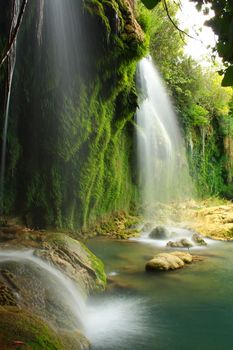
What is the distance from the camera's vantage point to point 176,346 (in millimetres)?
Result: 4031

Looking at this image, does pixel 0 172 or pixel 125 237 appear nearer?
pixel 0 172

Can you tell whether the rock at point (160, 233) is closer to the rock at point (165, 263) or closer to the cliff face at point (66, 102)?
the cliff face at point (66, 102)

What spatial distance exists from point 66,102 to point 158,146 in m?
6.85

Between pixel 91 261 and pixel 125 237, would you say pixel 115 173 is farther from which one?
pixel 91 261

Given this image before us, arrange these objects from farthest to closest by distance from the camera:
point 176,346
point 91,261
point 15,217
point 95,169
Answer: point 95,169 < point 15,217 < point 91,261 < point 176,346

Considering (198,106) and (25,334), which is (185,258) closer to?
(25,334)

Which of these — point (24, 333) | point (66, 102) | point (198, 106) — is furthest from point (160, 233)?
point (198, 106)

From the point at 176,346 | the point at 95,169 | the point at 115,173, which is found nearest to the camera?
the point at 176,346

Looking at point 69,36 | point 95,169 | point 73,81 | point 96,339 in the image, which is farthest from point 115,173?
point 96,339

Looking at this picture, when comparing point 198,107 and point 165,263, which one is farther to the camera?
point 198,107

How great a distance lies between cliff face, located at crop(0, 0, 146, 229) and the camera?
8.80m

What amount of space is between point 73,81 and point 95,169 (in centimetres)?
297

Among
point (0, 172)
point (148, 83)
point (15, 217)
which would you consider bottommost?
point (15, 217)

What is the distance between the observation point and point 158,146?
15656mm
